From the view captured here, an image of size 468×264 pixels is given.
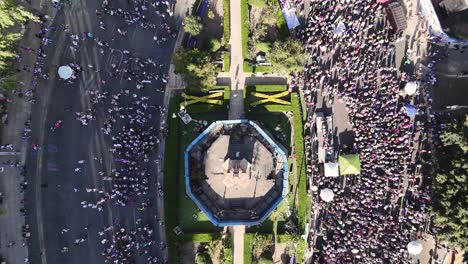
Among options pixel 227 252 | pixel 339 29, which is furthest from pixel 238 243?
pixel 339 29

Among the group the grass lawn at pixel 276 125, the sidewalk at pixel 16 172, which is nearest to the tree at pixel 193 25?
the grass lawn at pixel 276 125

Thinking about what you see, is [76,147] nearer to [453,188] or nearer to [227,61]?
[227,61]

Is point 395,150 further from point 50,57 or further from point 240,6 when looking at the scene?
point 50,57

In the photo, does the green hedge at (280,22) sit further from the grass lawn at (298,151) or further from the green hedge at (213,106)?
the green hedge at (213,106)

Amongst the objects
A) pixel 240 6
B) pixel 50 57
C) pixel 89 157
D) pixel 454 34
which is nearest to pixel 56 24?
pixel 50 57

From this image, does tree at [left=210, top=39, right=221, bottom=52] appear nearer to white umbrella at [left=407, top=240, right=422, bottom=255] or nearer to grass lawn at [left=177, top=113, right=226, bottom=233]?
grass lawn at [left=177, top=113, right=226, bottom=233]
